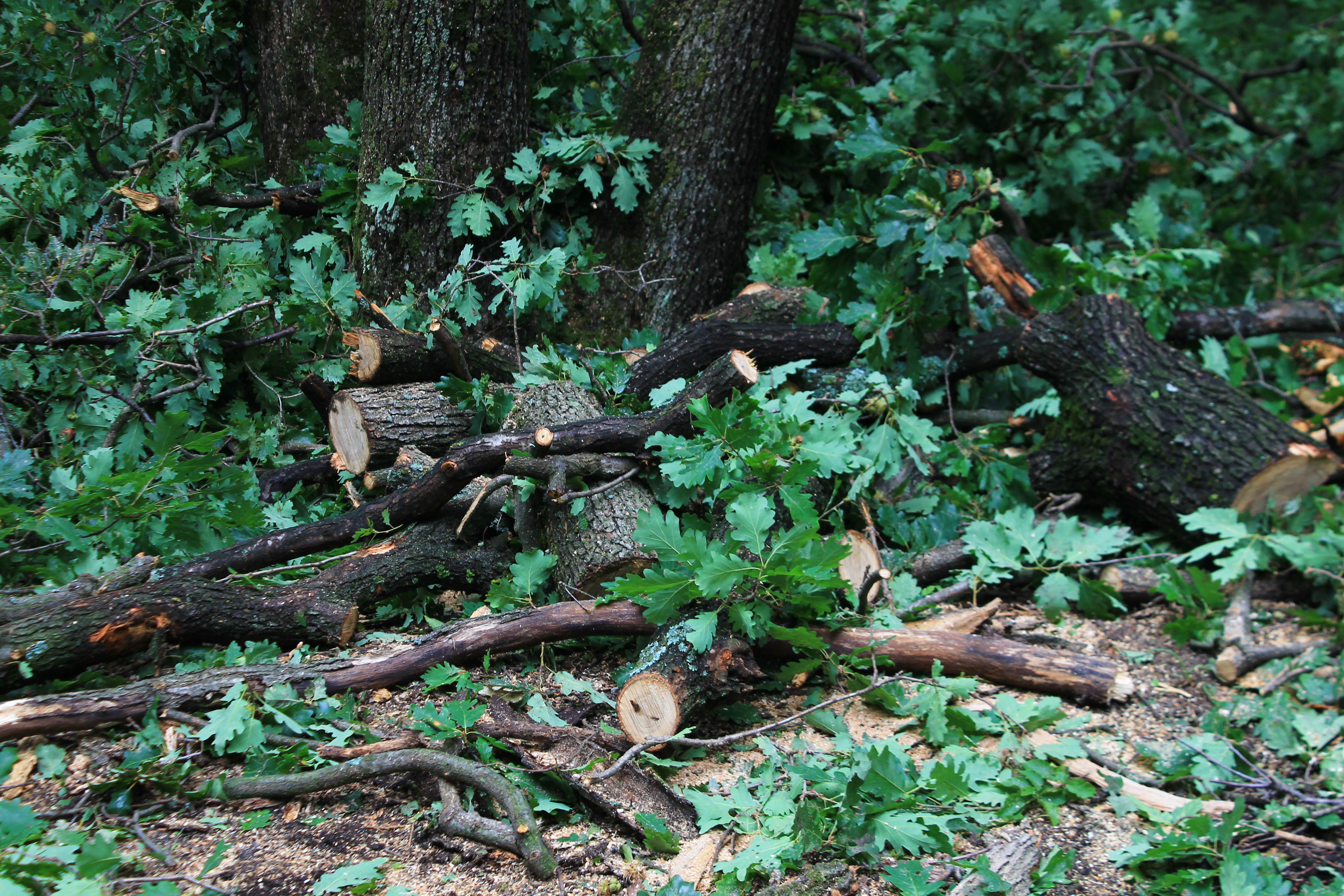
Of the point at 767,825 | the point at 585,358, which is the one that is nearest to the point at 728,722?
the point at 767,825

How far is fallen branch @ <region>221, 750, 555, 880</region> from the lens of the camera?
2.19m

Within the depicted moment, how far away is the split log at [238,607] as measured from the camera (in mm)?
2525

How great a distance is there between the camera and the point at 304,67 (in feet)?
14.9

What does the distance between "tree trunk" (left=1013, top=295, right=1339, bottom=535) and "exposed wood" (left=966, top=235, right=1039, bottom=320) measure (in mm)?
381

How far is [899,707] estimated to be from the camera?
2891mm

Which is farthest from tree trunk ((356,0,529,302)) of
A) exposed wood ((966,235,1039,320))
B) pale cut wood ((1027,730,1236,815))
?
pale cut wood ((1027,730,1236,815))

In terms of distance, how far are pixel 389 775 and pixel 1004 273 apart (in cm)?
393

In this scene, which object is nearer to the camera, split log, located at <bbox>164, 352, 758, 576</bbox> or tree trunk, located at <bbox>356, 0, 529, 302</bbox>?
split log, located at <bbox>164, 352, 758, 576</bbox>

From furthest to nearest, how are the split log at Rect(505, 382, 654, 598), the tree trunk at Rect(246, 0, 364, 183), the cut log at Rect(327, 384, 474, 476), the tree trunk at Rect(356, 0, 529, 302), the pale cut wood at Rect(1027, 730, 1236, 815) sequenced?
1. the tree trunk at Rect(246, 0, 364, 183)
2. the tree trunk at Rect(356, 0, 529, 302)
3. the cut log at Rect(327, 384, 474, 476)
4. the split log at Rect(505, 382, 654, 598)
5. the pale cut wood at Rect(1027, 730, 1236, 815)

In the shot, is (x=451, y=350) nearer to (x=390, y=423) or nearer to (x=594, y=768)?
(x=390, y=423)

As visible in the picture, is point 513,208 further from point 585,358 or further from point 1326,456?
point 1326,456

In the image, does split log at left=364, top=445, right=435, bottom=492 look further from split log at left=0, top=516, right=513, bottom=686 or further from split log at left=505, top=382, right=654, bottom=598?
split log at left=505, top=382, right=654, bottom=598

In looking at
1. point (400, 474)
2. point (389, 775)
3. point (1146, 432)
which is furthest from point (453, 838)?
point (1146, 432)

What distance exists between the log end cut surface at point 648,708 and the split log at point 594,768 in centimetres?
5
